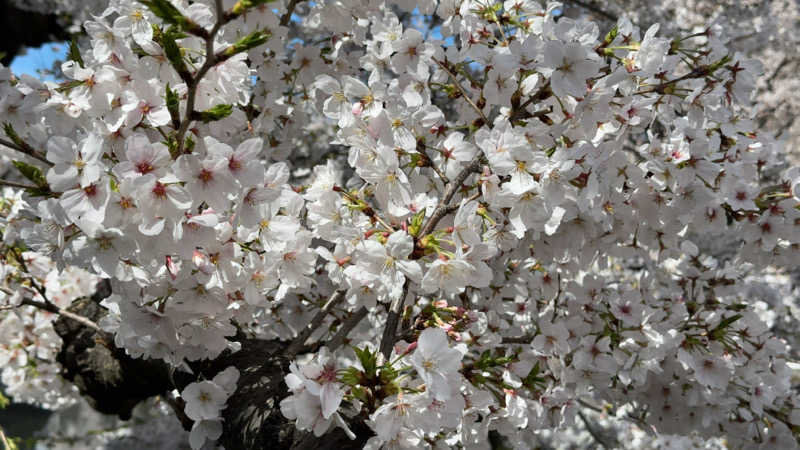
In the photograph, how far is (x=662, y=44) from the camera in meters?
2.04

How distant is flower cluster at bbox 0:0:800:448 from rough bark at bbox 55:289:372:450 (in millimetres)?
96

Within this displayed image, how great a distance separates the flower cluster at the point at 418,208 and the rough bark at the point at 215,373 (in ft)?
0.31

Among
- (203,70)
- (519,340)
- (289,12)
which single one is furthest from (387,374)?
(289,12)

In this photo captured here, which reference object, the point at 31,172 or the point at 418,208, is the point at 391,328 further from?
the point at 31,172

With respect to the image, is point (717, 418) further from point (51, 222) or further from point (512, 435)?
point (51, 222)

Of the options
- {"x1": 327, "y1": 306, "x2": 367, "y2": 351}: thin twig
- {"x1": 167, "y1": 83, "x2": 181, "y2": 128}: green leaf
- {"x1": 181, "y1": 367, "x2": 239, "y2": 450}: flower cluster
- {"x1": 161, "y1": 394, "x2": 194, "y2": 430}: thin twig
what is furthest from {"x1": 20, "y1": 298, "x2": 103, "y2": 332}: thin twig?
{"x1": 167, "y1": 83, "x2": 181, "y2": 128}: green leaf

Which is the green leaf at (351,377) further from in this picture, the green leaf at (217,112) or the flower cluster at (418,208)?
the green leaf at (217,112)

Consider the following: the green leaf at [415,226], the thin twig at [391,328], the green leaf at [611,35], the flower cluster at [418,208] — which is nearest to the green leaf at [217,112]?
the flower cluster at [418,208]

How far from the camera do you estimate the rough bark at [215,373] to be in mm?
1980

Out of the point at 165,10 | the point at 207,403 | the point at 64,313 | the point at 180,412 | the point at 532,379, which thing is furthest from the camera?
the point at 64,313

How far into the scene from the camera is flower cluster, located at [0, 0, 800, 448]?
4.95 feet

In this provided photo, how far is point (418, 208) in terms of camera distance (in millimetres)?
1862

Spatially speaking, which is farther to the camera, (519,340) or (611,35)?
(519,340)

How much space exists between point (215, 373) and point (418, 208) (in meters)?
1.20
